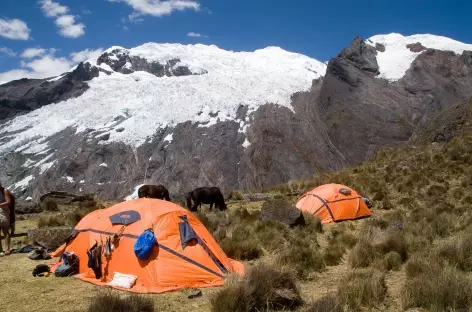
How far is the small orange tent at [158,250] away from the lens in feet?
27.7

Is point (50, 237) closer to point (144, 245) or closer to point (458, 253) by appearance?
point (144, 245)

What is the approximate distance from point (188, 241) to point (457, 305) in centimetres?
483

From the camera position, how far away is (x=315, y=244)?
1167 cm

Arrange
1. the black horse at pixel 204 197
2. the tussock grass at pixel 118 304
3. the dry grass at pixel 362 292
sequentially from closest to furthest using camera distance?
the tussock grass at pixel 118 304, the dry grass at pixel 362 292, the black horse at pixel 204 197

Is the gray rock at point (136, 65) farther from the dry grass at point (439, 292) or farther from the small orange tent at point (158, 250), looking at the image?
the dry grass at point (439, 292)

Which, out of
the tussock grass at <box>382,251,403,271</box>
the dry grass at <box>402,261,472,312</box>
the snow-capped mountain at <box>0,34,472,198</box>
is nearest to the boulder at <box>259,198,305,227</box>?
the tussock grass at <box>382,251,403,271</box>

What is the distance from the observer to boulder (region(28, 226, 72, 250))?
1147 cm

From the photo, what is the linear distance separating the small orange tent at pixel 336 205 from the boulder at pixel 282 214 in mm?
2128

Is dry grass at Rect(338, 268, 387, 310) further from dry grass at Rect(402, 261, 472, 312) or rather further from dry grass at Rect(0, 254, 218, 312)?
dry grass at Rect(0, 254, 218, 312)

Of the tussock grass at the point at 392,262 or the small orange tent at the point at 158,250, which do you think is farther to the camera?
the tussock grass at the point at 392,262

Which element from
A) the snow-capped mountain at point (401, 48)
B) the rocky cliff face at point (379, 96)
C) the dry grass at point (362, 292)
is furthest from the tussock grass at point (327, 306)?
the snow-capped mountain at point (401, 48)

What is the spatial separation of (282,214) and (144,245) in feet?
20.7

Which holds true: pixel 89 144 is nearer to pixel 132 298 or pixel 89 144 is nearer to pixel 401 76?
pixel 401 76

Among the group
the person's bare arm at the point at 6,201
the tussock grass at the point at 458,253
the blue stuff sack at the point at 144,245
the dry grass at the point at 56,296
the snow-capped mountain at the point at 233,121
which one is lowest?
the dry grass at the point at 56,296
